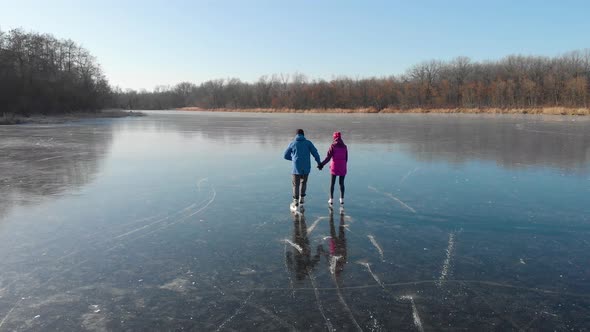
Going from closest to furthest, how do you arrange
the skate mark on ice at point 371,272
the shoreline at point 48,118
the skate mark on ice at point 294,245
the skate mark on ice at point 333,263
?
the skate mark on ice at point 371,272
the skate mark on ice at point 333,263
the skate mark on ice at point 294,245
the shoreline at point 48,118

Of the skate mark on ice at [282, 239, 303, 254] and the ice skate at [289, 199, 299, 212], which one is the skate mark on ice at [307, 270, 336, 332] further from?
the ice skate at [289, 199, 299, 212]

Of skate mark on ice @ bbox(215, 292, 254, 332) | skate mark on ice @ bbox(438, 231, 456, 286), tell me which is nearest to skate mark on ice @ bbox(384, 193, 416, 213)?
skate mark on ice @ bbox(438, 231, 456, 286)

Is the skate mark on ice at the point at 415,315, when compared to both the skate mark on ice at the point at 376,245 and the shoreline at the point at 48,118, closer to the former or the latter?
the skate mark on ice at the point at 376,245

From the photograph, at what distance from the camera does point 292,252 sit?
4508 millimetres

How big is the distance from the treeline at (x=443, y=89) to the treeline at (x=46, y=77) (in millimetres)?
16639

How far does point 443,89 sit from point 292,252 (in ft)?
245

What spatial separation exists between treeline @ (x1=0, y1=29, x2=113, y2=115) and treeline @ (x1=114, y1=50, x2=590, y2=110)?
16.6 m

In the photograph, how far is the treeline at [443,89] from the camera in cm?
5916

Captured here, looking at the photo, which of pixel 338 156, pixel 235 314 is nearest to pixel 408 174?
pixel 338 156

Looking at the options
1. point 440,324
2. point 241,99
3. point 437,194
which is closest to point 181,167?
point 437,194

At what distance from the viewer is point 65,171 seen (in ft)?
32.0

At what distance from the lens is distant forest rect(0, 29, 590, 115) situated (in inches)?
1667

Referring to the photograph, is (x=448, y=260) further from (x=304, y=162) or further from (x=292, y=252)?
(x=304, y=162)

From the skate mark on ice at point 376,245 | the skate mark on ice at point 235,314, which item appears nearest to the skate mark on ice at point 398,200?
the skate mark on ice at point 376,245
